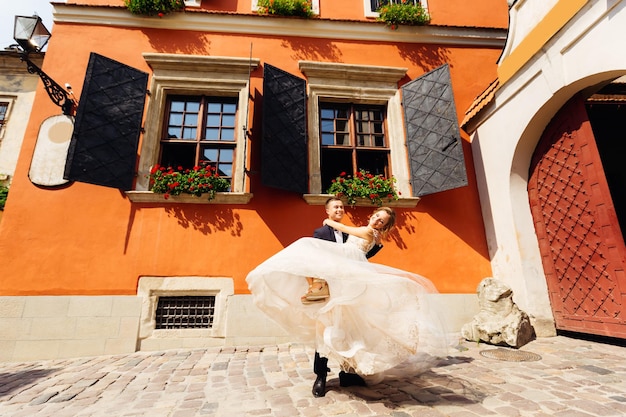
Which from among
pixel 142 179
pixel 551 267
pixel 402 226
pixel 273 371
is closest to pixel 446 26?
pixel 402 226

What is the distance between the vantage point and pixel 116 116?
5258 mm

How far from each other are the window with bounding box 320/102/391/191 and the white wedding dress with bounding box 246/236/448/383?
11.3 ft

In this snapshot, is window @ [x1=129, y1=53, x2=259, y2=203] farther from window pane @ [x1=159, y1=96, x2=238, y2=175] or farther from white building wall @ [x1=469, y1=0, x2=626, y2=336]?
white building wall @ [x1=469, y1=0, x2=626, y2=336]

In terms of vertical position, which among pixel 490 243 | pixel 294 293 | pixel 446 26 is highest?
pixel 446 26

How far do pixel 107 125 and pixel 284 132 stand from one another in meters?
2.91

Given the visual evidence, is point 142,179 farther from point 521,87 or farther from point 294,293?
point 521,87

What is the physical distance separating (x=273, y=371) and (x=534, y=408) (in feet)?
7.74

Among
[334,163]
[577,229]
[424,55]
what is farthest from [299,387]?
[424,55]

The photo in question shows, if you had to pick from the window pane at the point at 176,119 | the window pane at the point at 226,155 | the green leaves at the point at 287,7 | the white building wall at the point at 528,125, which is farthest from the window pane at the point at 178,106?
the white building wall at the point at 528,125

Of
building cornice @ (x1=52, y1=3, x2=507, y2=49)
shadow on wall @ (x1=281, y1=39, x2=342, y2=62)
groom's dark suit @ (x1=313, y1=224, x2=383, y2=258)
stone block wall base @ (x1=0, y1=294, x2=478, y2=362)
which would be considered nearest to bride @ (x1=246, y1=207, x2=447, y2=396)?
groom's dark suit @ (x1=313, y1=224, x2=383, y2=258)

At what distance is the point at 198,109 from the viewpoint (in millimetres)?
5965

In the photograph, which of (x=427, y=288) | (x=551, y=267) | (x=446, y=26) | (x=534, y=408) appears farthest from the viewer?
(x=446, y=26)

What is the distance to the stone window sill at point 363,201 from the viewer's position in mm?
5324

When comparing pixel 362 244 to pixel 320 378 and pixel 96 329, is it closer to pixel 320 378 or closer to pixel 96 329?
pixel 320 378
